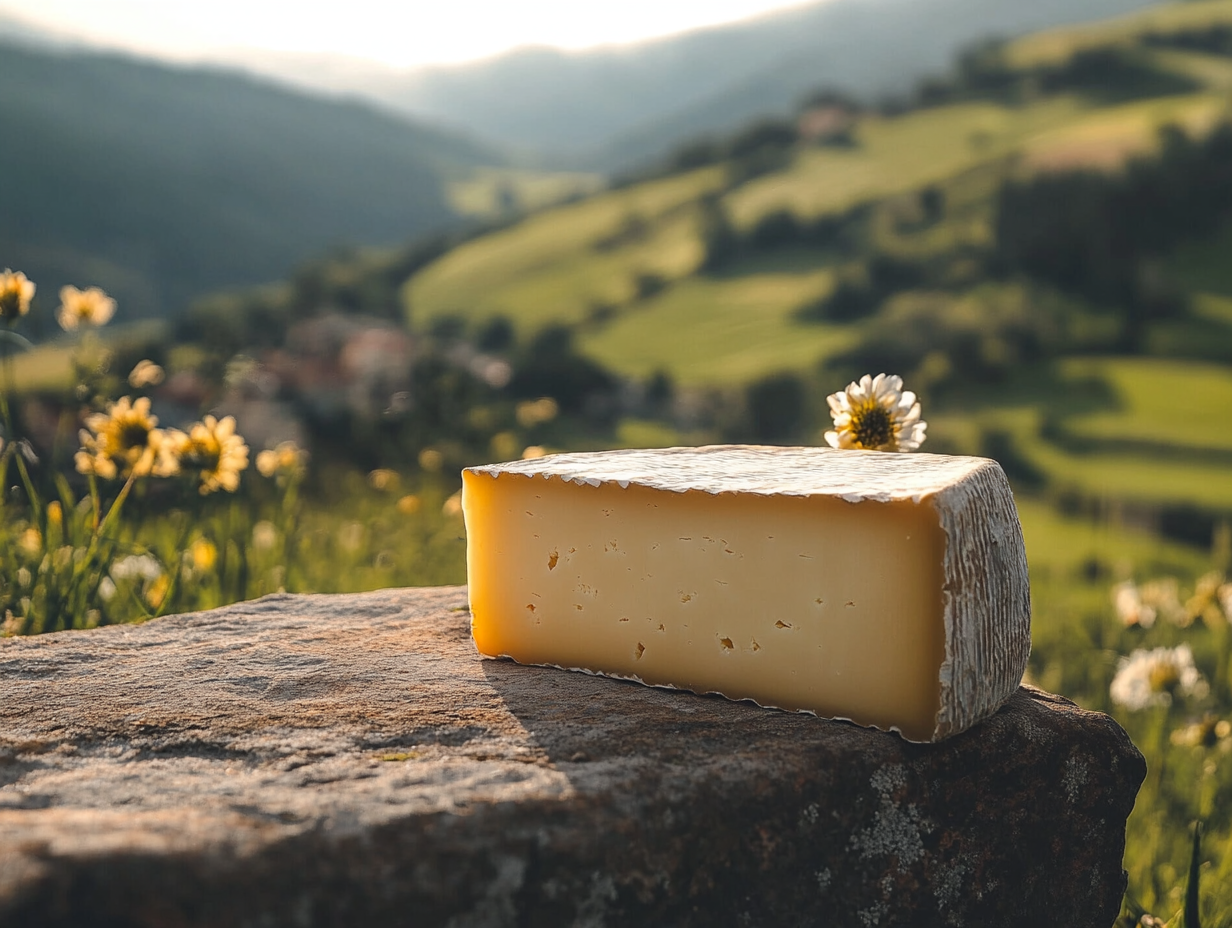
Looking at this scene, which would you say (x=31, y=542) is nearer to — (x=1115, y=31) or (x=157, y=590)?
(x=157, y=590)

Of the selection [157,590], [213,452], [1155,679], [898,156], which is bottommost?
[1155,679]

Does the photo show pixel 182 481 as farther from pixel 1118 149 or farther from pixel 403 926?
pixel 1118 149

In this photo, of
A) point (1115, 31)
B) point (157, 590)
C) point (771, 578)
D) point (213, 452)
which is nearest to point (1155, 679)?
point (771, 578)

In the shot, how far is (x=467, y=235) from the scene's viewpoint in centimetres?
2045

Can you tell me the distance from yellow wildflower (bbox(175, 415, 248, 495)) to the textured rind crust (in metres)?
1.89

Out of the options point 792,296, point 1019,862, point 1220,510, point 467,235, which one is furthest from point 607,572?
point 467,235

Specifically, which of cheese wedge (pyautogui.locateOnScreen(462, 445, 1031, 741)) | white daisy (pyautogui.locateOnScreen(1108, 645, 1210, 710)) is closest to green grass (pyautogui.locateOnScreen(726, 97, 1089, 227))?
white daisy (pyautogui.locateOnScreen(1108, 645, 1210, 710))

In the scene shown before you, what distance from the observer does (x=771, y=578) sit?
174 centimetres

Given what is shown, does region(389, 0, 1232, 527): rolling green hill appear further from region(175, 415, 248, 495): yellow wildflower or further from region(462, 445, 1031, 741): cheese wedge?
region(462, 445, 1031, 741): cheese wedge

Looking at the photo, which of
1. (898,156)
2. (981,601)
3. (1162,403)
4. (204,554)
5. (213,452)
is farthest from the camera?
(898,156)

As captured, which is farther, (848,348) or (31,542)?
(848,348)

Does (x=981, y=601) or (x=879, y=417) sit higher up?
(x=879, y=417)

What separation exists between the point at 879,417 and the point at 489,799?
1640 mm

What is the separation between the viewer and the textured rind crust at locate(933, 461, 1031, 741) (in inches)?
62.7
